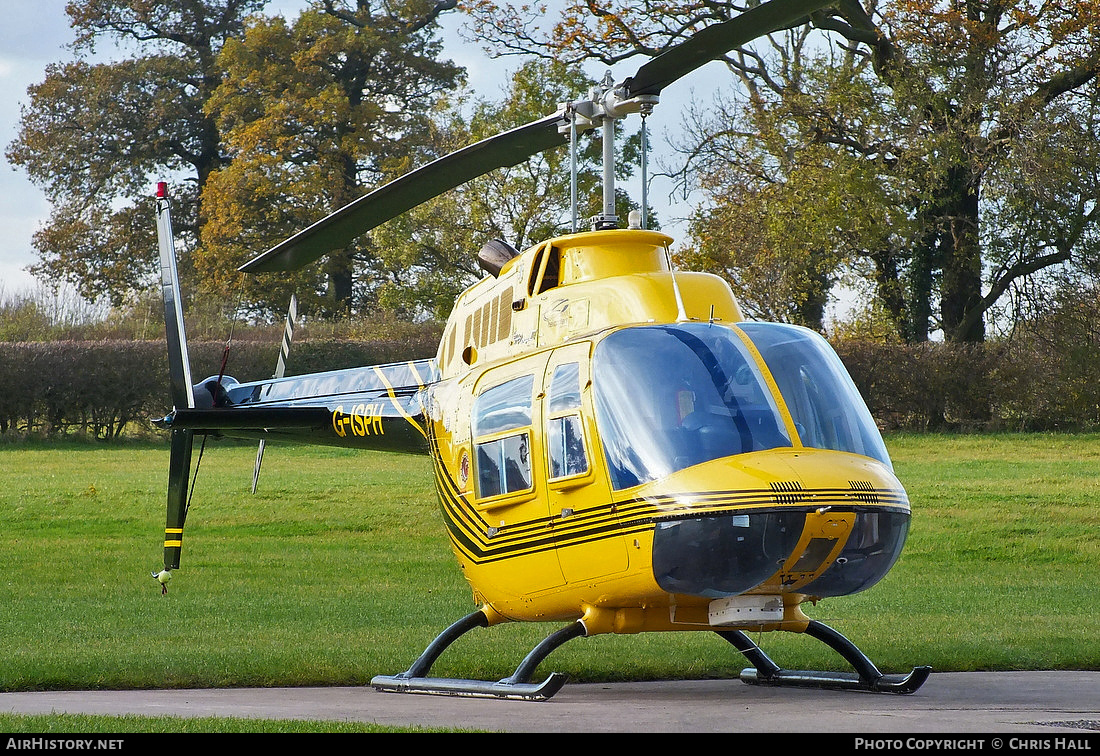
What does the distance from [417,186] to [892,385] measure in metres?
21.5

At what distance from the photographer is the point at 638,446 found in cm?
761

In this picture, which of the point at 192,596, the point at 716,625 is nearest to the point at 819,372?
the point at 716,625

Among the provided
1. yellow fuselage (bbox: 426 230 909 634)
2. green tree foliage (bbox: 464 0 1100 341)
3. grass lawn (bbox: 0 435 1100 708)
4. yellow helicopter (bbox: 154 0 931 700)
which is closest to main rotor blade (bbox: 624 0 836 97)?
yellow helicopter (bbox: 154 0 931 700)

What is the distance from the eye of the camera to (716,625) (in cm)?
779

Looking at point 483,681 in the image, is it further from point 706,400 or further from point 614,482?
point 706,400

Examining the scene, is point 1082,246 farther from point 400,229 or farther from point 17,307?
point 17,307

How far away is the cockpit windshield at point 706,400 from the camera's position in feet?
24.7

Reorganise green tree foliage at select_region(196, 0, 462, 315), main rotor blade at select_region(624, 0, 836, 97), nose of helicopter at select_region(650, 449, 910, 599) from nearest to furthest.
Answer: main rotor blade at select_region(624, 0, 836, 97) → nose of helicopter at select_region(650, 449, 910, 599) → green tree foliage at select_region(196, 0, 462, 315)

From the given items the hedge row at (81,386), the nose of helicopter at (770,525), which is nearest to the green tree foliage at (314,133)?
the hedge row at (81,386)

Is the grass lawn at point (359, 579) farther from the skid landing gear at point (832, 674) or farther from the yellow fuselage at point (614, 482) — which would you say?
the yellow fuselage at point (614, 482)

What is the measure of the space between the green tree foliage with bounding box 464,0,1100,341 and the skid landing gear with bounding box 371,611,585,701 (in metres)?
19.5

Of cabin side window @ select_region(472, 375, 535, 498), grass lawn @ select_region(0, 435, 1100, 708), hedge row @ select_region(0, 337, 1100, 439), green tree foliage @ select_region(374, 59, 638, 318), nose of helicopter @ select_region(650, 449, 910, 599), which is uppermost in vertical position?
green tree foliage @ select_region(374, 59, 638, 318)

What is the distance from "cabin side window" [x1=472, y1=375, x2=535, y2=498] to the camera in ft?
27.7

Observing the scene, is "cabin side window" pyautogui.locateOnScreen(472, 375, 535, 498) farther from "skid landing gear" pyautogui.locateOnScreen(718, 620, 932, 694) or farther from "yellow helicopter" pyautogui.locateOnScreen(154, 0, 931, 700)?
"skid landing gear" pyautogui.locateOnScreen(718, 620, 932, 694)
